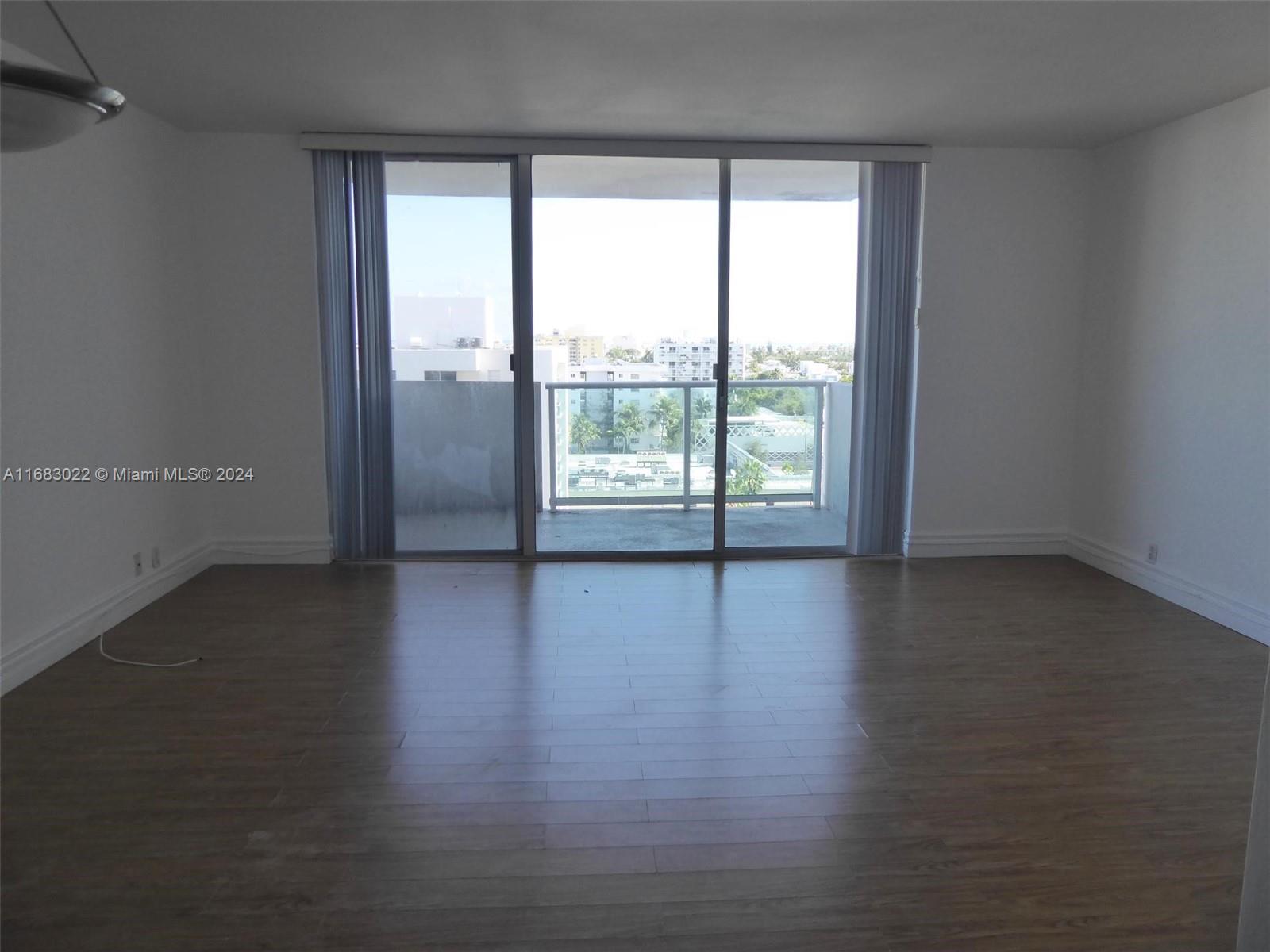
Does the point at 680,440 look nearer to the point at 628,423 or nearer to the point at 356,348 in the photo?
the point at 628,423

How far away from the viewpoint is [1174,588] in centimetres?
468

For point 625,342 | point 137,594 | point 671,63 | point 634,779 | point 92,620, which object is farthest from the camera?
point 625,342

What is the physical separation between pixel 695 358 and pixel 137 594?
3368 mm

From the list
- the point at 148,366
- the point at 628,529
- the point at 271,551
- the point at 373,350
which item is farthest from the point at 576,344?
the point at 148,366

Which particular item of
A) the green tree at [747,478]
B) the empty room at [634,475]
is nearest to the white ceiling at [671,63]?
the empty room at [634,475]

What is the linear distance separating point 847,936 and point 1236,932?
89 centimetres

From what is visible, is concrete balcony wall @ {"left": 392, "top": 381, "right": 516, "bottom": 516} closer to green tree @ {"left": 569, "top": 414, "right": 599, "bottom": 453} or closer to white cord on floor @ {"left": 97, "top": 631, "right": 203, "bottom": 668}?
green tree @ {"left": 569, "top": 414, "right": 599, "bottom": 453}

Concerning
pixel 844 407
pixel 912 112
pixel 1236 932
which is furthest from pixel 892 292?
pixel 1236 932

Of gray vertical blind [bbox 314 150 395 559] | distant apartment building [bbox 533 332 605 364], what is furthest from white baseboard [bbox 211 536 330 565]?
distant apartment building [bbox 533 332 605 364]

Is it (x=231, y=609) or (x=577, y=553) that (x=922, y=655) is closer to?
(x=577, y=553)

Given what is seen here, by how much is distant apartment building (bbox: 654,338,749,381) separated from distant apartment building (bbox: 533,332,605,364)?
0.38m

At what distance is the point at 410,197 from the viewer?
207 inches

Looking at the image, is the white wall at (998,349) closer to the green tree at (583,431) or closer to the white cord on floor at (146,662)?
the green tree at (583,431)

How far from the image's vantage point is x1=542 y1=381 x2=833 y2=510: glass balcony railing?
5.77 m
